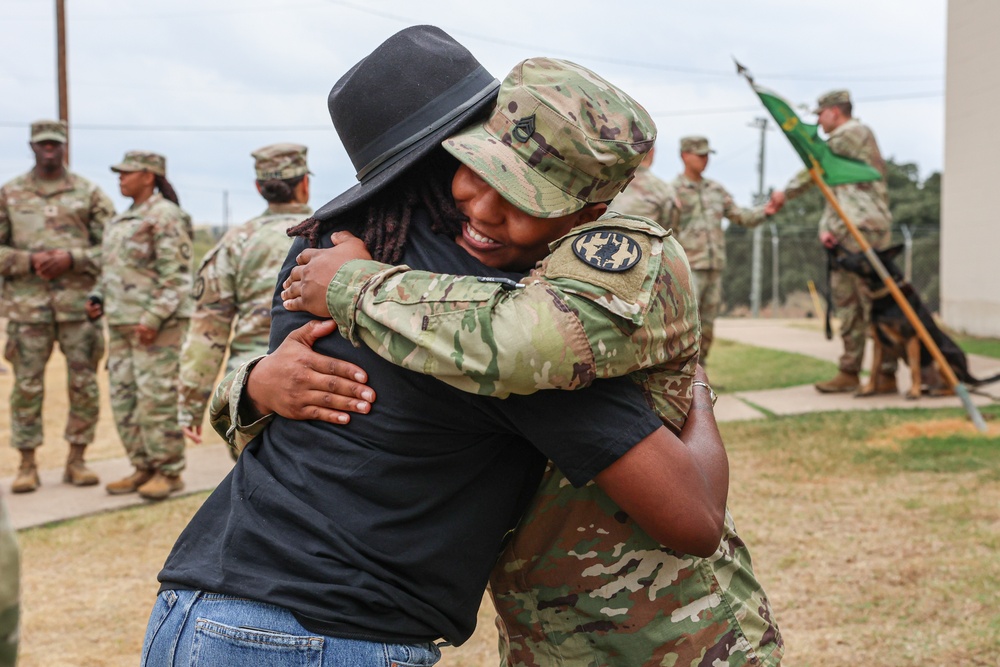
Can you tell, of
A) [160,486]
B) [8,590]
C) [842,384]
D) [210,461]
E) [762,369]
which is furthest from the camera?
[762,369]

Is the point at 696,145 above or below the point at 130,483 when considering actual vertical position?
above

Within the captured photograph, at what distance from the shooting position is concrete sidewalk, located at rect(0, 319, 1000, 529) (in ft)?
22.4

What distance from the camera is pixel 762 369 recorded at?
12.1 metres

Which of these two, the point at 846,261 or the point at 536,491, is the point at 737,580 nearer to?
the point at 536,491

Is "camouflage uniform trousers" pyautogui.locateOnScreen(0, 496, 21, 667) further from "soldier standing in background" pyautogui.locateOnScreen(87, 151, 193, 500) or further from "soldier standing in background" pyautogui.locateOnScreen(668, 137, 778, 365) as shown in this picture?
"soldier standing in background" pyautogui.locateOnScreen(668, 137, 778, 365)

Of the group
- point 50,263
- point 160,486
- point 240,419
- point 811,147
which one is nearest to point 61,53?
point 50,263

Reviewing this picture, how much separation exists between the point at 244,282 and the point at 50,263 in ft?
9.36

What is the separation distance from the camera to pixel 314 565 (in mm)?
1488

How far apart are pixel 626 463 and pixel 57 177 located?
7.13m

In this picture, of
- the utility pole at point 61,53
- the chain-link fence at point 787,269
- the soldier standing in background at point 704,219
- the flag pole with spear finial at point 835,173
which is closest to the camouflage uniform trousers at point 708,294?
the soldier standing in background at point 704,219

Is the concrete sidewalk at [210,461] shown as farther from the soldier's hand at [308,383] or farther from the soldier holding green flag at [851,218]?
the soldier's hand at [308,383]

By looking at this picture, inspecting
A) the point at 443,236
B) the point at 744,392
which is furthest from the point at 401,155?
the point at 744,392

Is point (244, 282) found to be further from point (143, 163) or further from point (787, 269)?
point (787, 269)

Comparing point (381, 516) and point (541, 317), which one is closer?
point (541, 317)
